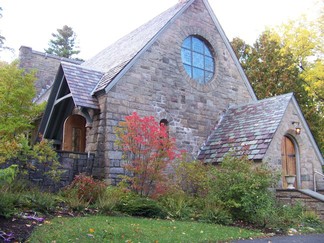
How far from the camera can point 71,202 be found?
8398mm

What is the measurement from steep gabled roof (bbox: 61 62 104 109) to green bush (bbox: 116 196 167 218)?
450 centimetres

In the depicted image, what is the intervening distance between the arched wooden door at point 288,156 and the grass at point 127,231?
6.01 metres

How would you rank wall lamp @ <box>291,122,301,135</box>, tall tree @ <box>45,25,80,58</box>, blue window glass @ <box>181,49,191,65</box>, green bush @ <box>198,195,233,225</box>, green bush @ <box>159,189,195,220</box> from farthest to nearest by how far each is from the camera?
1. tall tree @ <box>45,25,80,58</box>
2. blue window glass @ <box>181,49,191,65</box>
3. wall lamp @ <box>291,122,301,135</box>
4. green bush @ <box>159,189,195,220</box>
5. green bush @ <box>198,195,233,225</box>

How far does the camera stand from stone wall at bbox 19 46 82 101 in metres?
27.0

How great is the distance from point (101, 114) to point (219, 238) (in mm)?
6758

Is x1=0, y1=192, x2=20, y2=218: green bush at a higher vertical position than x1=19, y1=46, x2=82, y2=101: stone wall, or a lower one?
lower

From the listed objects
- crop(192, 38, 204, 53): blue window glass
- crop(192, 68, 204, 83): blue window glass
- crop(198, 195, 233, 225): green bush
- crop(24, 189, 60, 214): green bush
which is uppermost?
crop(192, 38, 204, 53): blue window glass

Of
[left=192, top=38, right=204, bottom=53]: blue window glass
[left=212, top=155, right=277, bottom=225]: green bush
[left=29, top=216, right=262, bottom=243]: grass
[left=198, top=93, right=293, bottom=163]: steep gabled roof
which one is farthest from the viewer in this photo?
[left=192, top=38, right=204, bottom=53]: blue window glass

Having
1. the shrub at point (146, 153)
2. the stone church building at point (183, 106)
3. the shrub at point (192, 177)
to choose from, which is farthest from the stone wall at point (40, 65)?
the shrub at point (192, 177)

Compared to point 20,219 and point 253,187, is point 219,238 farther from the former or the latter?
point 20,219

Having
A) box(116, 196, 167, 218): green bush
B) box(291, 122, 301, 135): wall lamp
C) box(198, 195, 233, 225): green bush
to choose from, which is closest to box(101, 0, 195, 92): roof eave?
box(116, 196, 167, 218): green bush

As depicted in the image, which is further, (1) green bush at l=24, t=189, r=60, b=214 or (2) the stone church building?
(2) the stone church building

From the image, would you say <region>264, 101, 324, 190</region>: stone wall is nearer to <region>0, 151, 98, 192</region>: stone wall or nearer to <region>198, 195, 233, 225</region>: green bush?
<region>198, 195, 233, 225</region>: green bush

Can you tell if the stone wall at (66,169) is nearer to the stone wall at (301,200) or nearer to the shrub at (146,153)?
the shrub at (146,153)
